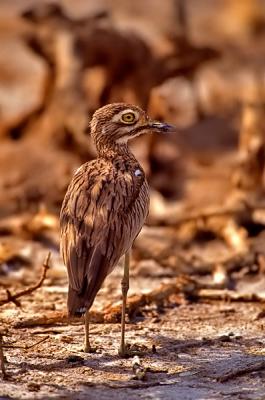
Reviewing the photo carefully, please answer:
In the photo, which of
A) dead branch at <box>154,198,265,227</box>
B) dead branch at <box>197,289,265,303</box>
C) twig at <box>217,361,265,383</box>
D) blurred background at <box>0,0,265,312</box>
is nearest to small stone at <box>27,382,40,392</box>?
twig at <box>217,361,265,383</box>

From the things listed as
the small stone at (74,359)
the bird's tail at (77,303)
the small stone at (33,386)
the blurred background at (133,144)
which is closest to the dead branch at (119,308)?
the blurred background at (133,144)

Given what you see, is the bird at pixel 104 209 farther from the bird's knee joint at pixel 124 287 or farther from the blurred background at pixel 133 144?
the blurred background at pixel 133 144

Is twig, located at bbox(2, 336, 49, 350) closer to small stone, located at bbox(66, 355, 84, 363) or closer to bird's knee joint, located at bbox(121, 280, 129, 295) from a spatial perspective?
small stone, located at bbox(66, 355, 84, 363)

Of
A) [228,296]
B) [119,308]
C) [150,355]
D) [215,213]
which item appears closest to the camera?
[150,355]

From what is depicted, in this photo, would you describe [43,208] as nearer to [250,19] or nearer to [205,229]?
[205,229]

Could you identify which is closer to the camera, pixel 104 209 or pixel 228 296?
pixel 104 209

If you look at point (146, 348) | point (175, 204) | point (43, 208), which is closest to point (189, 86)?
point (175, 204)

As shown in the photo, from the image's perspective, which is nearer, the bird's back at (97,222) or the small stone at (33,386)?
the small stone at (33,386)

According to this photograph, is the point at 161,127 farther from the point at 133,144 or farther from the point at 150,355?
the point at 133,144

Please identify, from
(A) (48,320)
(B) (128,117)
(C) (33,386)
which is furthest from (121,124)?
(C) (33,386)
